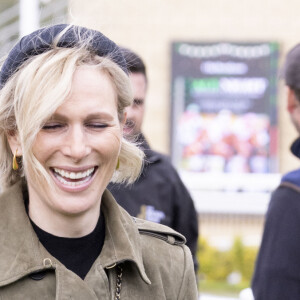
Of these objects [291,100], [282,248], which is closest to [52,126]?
[282,248]

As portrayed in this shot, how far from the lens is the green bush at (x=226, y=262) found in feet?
37.7

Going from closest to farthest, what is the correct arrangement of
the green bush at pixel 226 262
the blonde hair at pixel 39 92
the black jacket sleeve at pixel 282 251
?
the blonde hair at pixel 39 92 → the black jacket sleeve at pixel 282 251 → the green bush at pixel 226 262

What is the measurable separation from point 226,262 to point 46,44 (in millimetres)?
9568

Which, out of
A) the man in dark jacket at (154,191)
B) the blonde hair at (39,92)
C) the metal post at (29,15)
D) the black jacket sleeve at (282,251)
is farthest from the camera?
the metal post at (29,15)

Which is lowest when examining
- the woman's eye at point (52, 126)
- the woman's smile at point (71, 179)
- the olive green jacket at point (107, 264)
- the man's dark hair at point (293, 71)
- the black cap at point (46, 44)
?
the olive green jacket at point (107, 264)

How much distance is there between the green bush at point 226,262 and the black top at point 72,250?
365 inches

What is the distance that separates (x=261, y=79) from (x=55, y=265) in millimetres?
9937

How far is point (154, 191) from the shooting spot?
164 inches

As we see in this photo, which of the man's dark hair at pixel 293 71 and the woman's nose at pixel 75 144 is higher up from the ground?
the man's dark hair at pixel 293 71

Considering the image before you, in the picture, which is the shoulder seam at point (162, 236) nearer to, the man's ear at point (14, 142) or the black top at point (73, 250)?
the black top at point (73, 250)

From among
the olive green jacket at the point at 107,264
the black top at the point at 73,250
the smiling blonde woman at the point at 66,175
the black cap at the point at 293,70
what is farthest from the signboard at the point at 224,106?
the black top at the point at 73,250

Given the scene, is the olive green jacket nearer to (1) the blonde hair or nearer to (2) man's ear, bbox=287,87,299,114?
(1) the blonde hair

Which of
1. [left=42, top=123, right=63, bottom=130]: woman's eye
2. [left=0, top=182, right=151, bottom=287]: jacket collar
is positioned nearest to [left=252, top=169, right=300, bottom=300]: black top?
[left=0, top=182, right=151, bottom=287]: jacket collar

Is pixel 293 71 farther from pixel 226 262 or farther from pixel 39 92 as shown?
pixel 226 262
